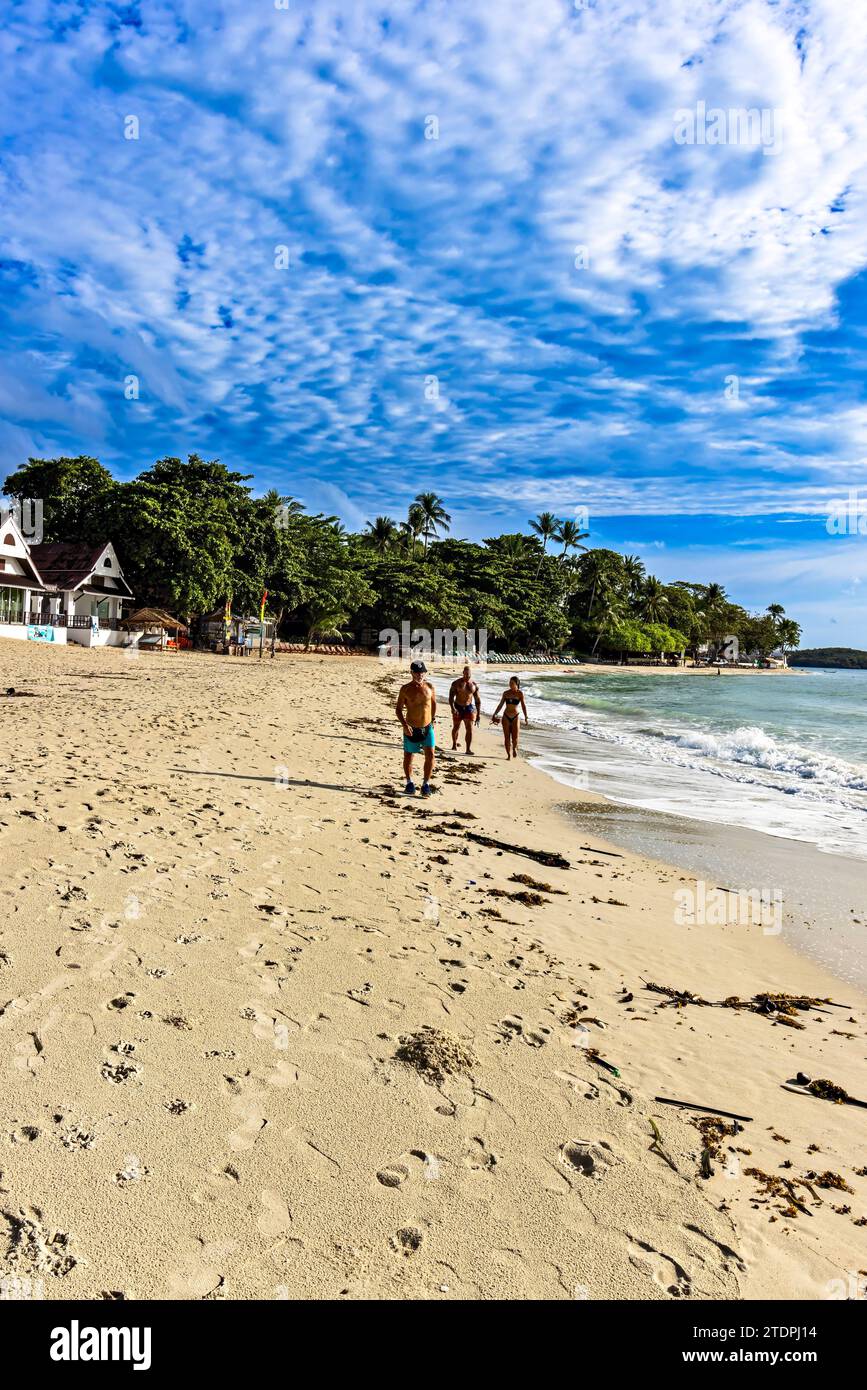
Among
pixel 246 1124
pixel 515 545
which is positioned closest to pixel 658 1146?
pixel 246 1124

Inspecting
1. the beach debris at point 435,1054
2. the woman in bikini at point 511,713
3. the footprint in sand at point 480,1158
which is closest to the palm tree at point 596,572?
the woman in bikini at point 511,713

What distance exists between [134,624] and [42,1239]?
43342 millimetres

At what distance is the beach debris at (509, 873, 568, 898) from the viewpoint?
6.57m

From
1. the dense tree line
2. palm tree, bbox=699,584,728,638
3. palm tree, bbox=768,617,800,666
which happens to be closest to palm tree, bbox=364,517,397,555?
the dense tree line

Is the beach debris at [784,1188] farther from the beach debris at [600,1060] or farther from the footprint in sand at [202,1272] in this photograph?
the footprint in sand at [202,1272]

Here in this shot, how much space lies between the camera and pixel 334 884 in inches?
→ 232

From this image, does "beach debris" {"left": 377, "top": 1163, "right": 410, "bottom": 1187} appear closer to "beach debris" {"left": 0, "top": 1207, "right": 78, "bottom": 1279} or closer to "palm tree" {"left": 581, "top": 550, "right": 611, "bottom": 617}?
"beach debris" {"left": 0, "top": 1207, "right": 78, "bottom": 1279}

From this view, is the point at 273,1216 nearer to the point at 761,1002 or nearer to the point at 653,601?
the point at 761,1002

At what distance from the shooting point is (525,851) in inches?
305

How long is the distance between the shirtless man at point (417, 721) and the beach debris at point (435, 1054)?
6.29 metres

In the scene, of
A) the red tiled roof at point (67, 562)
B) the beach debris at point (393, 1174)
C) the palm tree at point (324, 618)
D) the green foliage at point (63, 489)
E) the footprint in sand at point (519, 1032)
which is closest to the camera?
the beach debris at point (393, 1174)

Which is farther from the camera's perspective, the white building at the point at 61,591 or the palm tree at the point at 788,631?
the palm tree at the point at 788,631

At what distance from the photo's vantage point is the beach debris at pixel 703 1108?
3406 mm

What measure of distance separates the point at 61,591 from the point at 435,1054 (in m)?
44.3
